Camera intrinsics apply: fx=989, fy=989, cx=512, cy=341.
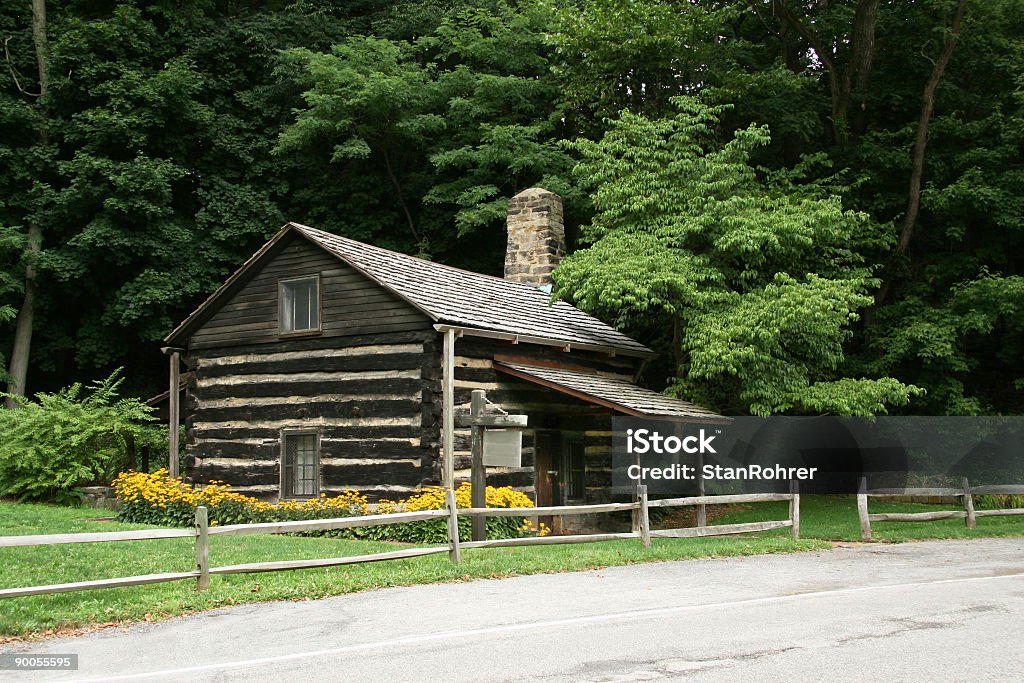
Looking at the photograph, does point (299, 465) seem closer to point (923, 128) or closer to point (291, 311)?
point (291, 311)

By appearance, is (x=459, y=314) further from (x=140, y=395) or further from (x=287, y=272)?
(x=140, y=395)

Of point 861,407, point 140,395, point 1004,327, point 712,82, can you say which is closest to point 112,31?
point 140,395

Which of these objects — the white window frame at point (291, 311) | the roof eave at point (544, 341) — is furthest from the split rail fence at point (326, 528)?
the white window frame at point (291, 311)

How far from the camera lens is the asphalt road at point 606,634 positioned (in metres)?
7.03

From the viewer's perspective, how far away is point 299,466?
19.3 metres

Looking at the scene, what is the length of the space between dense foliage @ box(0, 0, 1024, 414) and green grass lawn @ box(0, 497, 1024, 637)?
4959mm

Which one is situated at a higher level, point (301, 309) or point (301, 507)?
point (301, 309)

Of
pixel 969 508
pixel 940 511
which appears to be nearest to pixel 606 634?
pixel 969 508

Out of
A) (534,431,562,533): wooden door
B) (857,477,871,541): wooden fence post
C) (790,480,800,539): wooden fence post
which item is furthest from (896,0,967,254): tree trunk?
(790,480,800,539): wooden fence post

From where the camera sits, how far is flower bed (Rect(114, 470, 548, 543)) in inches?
653

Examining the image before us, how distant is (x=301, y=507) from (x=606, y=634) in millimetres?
10832

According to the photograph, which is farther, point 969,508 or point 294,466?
point 294,466

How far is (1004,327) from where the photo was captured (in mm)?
27203

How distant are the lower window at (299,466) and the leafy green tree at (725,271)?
252 inches
